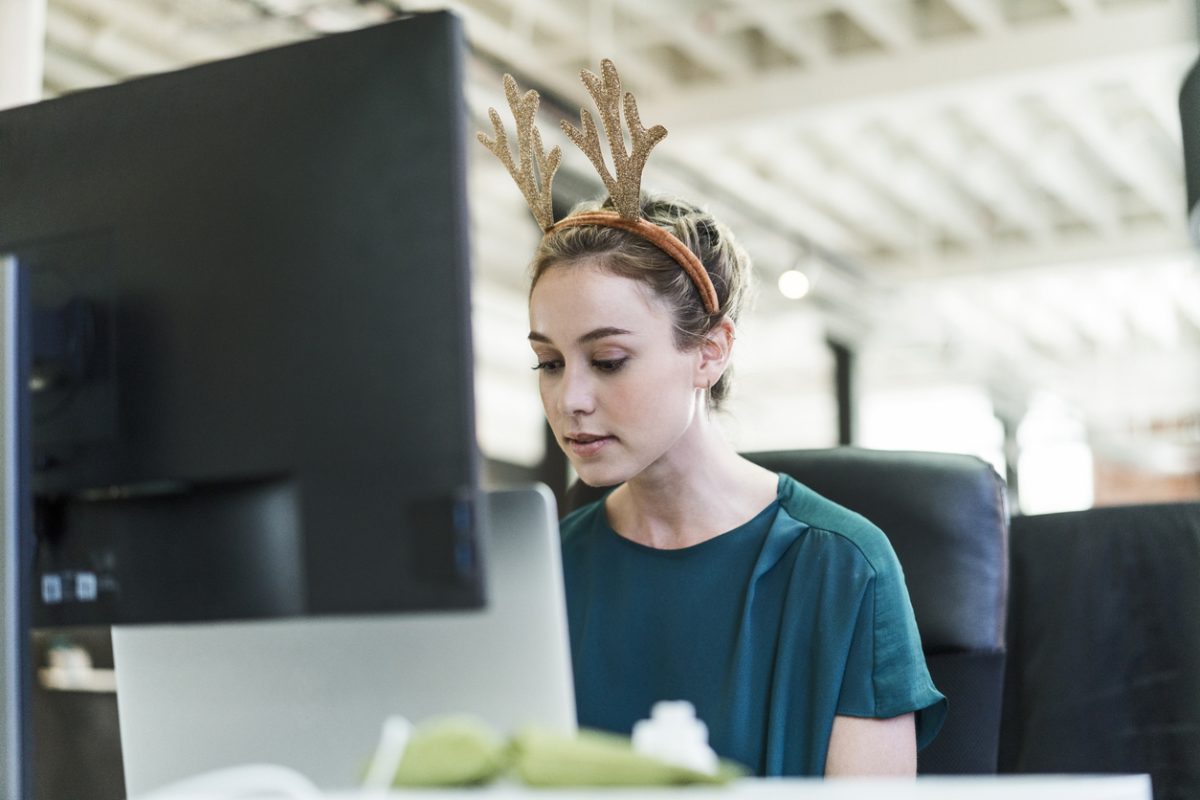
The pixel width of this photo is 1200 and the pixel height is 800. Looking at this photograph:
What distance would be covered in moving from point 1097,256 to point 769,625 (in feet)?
22.7

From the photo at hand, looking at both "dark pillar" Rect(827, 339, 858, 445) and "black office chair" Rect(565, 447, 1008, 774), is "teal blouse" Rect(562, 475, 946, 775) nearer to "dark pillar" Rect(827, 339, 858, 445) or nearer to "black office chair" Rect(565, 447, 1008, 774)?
"black office chair" Rect(565, 447, 1008, 774)

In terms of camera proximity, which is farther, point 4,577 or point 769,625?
point 769,625

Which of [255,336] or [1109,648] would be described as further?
[1109,648]

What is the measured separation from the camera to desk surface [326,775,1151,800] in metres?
0.71

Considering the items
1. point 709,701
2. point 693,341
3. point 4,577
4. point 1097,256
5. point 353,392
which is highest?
point 1097,256

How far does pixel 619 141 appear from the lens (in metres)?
1.56

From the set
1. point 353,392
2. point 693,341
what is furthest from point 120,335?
point 693,341

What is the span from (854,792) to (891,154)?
646 cm

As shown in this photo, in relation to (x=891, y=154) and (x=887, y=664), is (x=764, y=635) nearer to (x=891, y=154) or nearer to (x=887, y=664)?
(x=887, y=664)

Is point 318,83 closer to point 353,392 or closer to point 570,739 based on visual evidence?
point 353,392

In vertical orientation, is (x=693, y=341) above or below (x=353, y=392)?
above

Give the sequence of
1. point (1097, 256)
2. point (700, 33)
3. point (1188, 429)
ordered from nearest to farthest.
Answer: point (700, 33)
point (1097, 256)
point (1188, 429)

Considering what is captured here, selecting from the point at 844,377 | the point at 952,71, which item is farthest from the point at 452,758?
the point at 844,377

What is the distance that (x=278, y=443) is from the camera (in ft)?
2.76
